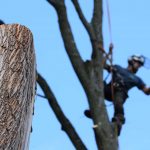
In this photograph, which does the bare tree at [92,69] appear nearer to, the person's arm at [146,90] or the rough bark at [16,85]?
the person's arm at [146,90]

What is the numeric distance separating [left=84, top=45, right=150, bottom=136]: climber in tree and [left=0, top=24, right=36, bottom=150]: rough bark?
7724mm

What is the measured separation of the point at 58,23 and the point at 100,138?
1784 millimetres

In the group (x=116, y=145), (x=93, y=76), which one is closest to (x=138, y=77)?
(x=93, y=76)

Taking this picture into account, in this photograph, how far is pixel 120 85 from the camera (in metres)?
9.15

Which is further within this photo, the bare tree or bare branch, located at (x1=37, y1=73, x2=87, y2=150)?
bare branch, located at (x1=37, y1=73, x2=87, y2=150)

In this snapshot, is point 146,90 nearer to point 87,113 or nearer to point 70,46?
point 87,113

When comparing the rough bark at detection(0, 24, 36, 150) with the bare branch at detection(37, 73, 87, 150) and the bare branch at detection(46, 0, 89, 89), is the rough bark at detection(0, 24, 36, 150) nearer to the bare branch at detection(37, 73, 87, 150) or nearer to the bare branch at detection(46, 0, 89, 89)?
the bare branch at detection(37, 73, 87, 150)

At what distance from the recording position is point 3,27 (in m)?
1.34

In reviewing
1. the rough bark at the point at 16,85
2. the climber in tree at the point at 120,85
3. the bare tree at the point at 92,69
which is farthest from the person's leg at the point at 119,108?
the rough bark at the point at 16,85

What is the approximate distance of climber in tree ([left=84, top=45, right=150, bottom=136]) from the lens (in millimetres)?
9133

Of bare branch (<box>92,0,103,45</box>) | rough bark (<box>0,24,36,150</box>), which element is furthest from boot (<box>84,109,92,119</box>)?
rough bark (<box>0,24,36,150</box>)

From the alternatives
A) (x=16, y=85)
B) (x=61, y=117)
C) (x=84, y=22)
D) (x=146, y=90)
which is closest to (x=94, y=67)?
(x=84, y=22)

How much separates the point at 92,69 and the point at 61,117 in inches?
30.5

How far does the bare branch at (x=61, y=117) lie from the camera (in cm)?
866
